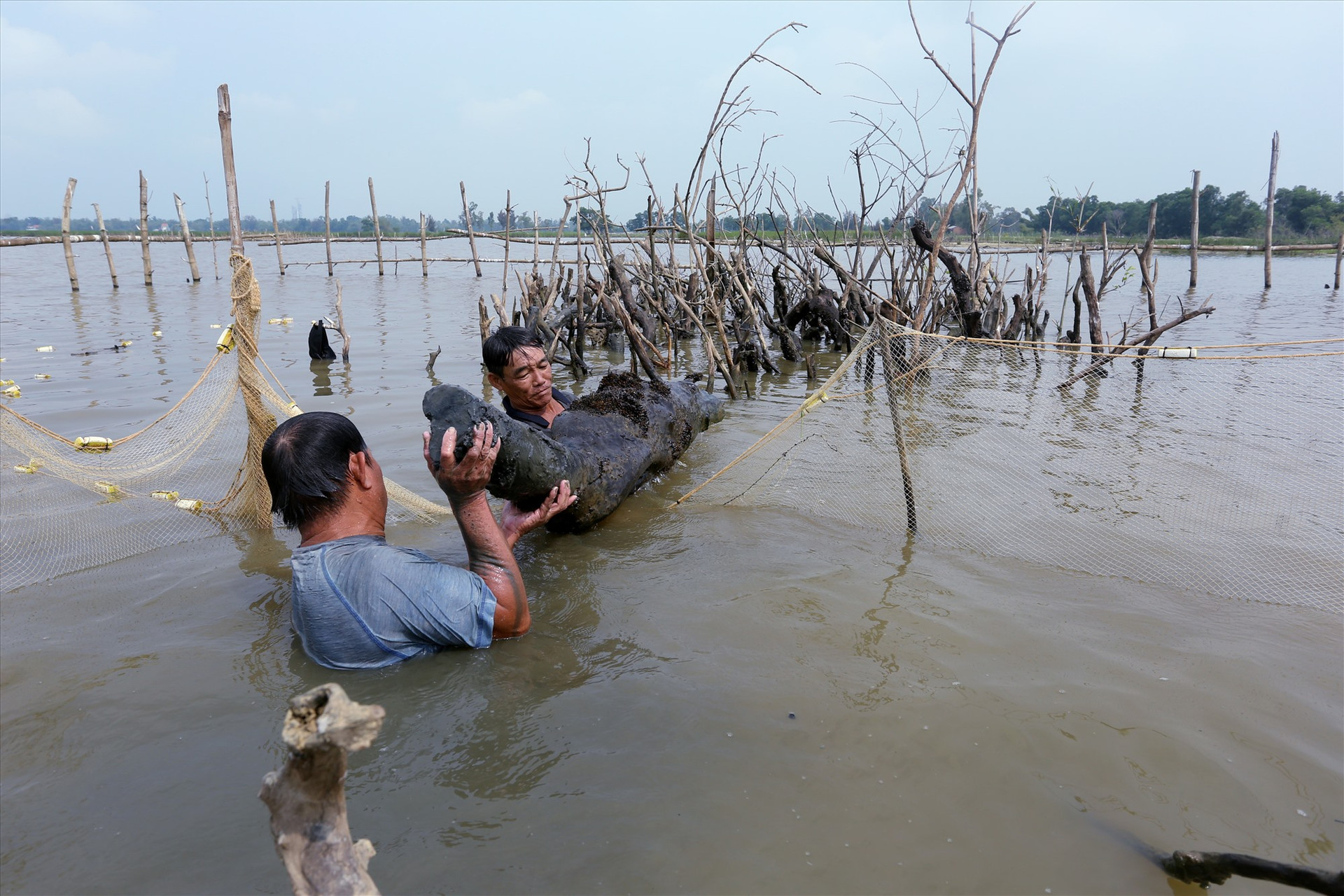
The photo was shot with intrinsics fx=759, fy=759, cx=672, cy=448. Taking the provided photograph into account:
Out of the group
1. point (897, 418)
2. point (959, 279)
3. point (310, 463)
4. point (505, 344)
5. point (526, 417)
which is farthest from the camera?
point (959, 279)

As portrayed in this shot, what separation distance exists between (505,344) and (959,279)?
4555 millimetres

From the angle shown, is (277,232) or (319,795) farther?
(277,232)

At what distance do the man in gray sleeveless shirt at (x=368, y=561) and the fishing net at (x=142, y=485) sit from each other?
1.39 m

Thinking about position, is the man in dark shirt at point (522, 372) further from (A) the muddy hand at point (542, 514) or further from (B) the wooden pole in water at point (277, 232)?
(B) the wooden pole in water at point (277, 232)

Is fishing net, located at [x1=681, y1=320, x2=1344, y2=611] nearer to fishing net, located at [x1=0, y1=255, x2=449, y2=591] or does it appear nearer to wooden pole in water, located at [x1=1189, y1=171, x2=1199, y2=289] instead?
fishing net, located at [x1=0, y1=255, x2=449, y2=591]

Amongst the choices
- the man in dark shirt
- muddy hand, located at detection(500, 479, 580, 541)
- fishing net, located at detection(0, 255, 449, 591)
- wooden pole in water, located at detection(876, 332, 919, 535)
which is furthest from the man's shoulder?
wooden pole in water, located at detection(876, 332, 919, 535)

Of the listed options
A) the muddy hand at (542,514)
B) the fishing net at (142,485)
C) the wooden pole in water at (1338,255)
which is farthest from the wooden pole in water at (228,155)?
the wooden pole in water at (1338,255)

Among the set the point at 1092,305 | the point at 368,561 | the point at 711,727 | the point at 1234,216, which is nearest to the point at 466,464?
the point at 368,561

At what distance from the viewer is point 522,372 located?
4070 mm

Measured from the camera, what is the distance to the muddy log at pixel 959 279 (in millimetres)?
6324

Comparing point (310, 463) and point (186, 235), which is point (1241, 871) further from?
point (186, 235)

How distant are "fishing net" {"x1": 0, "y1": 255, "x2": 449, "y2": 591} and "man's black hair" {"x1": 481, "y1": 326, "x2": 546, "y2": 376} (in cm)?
86

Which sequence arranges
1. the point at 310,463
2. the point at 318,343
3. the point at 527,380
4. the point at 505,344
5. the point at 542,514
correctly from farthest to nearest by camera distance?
the point at 318,343
the point at 527,380
the point at 505,344
the point at 542,514
the point at 310,463

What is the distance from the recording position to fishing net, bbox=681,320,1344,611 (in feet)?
11.6
